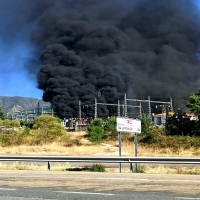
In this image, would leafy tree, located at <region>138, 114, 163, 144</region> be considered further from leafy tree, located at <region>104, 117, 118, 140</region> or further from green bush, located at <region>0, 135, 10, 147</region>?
green bush, located at <region>0, 135, 10, 147</region>

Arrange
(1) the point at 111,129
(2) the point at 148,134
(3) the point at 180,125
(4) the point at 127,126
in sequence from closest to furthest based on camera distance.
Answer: (4) the point at 127,126
(2) the point at 148,134
(3) the point at 180,125
(1) the point at 111,129

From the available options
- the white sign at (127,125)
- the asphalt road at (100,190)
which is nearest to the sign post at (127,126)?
the white sign at (127,125)

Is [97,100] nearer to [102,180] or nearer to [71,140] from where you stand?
[71,140]

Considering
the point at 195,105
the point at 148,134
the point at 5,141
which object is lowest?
the point at 5,141

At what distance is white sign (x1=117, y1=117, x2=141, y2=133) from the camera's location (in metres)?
13.6

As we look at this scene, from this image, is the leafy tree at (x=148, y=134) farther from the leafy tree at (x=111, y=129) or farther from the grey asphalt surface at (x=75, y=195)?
the grey asphalt surface at (x=75, y=195)

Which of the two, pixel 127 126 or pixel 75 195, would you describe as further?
pixel 127 126

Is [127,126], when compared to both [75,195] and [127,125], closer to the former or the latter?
[127,125]

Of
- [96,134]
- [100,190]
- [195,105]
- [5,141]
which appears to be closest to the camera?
[100,190]

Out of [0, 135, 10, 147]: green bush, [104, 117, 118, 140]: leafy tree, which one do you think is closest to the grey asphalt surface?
[0, 135, 10, 147]: green bush

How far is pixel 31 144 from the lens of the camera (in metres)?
29.4

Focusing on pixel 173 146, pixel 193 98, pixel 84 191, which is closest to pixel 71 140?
pixel 173 146

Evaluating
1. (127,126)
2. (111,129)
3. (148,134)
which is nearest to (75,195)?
(127,126)

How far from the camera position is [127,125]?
547 inches
